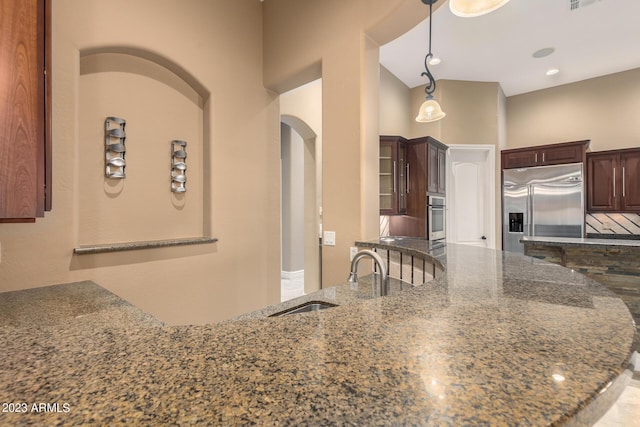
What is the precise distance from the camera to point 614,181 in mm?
4695

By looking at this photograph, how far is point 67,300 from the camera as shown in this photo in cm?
137

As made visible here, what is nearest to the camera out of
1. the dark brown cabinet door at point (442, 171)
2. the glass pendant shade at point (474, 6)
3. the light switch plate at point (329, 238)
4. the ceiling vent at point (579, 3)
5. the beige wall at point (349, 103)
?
the glass pendant shade at point (474, 6)

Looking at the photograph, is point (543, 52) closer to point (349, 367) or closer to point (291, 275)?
point (291, 275)

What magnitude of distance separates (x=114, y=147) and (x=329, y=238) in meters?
1.56

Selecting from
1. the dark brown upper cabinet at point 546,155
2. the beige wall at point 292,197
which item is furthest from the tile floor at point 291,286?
the dark brown upper cabinet at point 546,155

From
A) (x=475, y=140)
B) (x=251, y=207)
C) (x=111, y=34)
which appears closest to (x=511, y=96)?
(x=475, y=140)

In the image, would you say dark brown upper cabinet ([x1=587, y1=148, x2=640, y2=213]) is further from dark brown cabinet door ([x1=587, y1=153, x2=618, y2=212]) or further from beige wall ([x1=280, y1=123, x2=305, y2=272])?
beige wall ([x1=280, y1=123, x2=305, y2=272])

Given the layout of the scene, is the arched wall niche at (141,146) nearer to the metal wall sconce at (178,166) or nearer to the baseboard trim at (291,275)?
the metal wall sconce at (178,166)

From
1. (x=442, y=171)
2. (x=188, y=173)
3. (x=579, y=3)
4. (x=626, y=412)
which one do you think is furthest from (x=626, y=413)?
(x=579, y=3)

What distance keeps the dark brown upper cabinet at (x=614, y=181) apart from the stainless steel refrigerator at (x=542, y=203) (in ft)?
1.21

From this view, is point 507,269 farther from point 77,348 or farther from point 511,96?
point 511,96

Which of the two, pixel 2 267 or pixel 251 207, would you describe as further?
pixel 251 207

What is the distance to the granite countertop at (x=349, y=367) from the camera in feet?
1.16

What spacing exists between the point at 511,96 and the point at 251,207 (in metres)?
5.71
